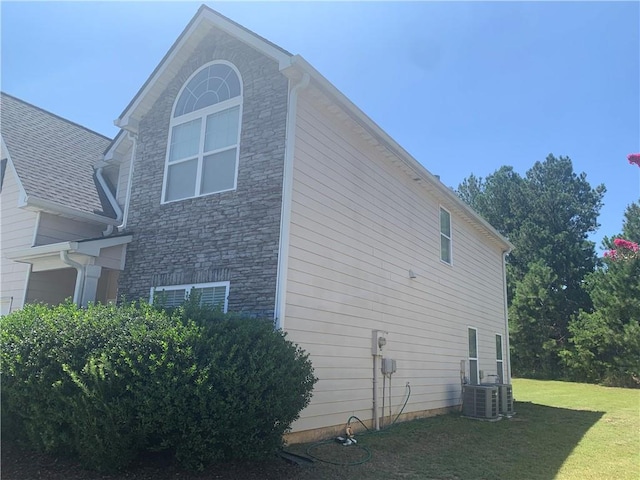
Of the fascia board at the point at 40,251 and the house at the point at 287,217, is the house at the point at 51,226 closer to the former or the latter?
the fascia board at the point at 40,251

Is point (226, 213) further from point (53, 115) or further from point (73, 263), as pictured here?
point (53, 115)

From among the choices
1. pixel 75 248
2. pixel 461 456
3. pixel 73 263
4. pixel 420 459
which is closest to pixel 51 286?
pixel 73 263

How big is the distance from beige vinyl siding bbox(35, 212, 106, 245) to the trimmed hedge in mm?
4463

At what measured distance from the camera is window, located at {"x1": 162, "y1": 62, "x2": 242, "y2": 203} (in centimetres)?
804

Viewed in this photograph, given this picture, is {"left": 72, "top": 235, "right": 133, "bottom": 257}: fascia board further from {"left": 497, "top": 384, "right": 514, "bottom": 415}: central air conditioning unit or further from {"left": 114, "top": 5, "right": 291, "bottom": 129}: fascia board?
{"left": 497, "top": 384, "right": 514, "bottom": 415}: central air conditioning unit

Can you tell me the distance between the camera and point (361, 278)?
8.48m

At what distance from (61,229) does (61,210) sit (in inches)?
23.0

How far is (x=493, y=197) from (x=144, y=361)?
36.9 meters

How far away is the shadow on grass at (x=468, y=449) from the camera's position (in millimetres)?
5708

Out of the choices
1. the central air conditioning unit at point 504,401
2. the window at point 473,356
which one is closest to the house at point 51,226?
the central air conditioning unit at point 504,401

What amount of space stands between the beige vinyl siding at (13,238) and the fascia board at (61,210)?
94cm

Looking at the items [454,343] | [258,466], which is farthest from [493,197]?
[258,466]

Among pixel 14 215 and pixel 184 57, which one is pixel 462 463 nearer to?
pixel 184 57

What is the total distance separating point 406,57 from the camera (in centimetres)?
1134
